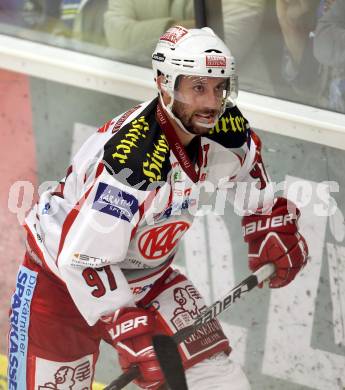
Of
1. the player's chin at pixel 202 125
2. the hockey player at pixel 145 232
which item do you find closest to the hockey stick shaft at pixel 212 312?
the hockey player at pixel 145 232

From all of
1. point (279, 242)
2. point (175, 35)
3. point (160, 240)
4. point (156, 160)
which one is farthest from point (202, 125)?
point (279, 242)

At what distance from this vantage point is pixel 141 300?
3631 millimetres

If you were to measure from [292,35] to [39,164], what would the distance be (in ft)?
3.88

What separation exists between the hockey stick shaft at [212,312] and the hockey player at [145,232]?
0.04 metres

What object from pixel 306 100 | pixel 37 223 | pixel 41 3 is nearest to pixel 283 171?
pixel 306 100

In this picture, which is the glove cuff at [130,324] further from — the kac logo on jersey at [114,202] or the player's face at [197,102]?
the player's face at [197,102]

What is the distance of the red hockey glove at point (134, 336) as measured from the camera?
3195 millimetres

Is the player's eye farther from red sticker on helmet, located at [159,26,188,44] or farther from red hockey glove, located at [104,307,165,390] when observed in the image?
red hockey glove, located at [104,307,165,390]

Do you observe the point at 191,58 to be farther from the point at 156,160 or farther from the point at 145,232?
the point at 145,232

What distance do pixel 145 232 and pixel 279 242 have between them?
52 centimetres

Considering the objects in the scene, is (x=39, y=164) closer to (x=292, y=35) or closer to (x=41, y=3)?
(x=41, y=3)

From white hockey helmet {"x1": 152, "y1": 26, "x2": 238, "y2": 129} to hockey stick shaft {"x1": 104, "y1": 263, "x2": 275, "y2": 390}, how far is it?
0.62 metres

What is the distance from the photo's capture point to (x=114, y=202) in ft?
10.5

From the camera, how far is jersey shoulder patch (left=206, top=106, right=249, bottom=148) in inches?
137
